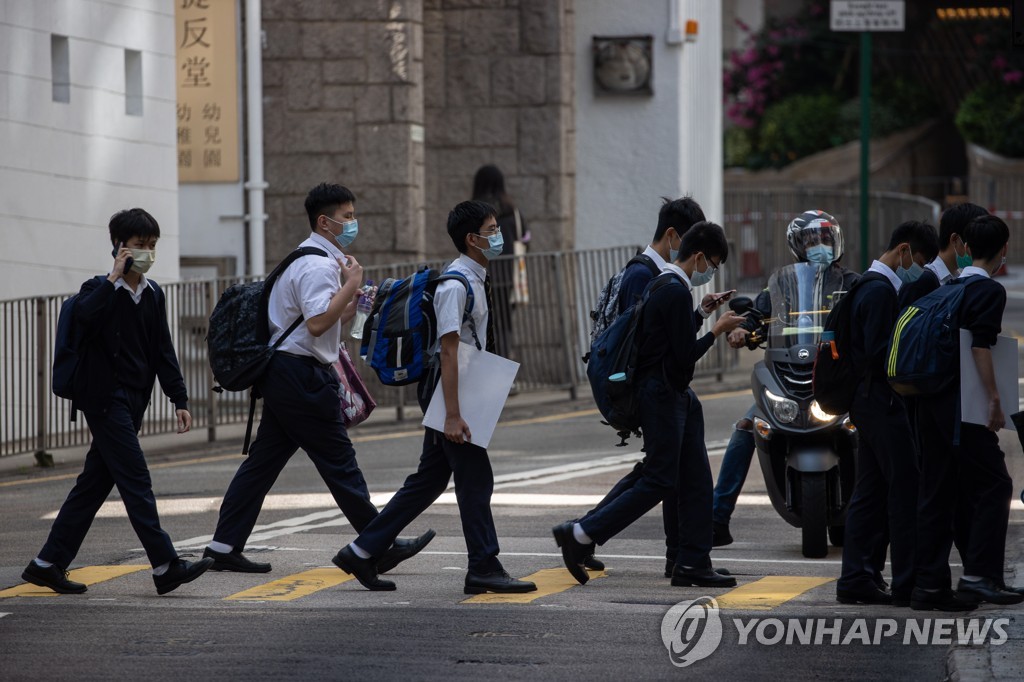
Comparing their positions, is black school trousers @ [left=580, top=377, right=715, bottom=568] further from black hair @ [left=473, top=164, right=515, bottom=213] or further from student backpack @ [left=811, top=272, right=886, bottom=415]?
black hair @ [left=473, top=164, right=515, bottom=213]

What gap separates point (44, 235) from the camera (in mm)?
15398

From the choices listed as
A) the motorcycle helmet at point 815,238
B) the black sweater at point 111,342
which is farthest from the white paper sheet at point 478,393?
the motorcycle helmet at point 815,238

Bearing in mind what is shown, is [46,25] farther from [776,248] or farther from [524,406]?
[776,248]

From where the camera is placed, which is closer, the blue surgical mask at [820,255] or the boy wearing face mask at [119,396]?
the boy wearing face mask at [119,396]

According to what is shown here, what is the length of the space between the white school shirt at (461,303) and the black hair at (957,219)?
2.10m

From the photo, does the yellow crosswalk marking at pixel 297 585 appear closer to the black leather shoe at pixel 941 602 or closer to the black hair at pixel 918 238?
the black leather shoe at pixel 941 602

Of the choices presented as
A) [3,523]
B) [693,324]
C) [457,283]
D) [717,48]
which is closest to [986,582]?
[693,324]

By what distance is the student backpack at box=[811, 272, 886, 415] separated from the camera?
827cm

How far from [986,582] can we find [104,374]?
400 centimetres

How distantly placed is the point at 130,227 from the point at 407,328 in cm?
133

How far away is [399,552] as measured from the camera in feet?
29.1

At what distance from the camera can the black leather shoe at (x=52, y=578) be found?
8.62m

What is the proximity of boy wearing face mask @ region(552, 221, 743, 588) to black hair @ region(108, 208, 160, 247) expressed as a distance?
2.28 metres
